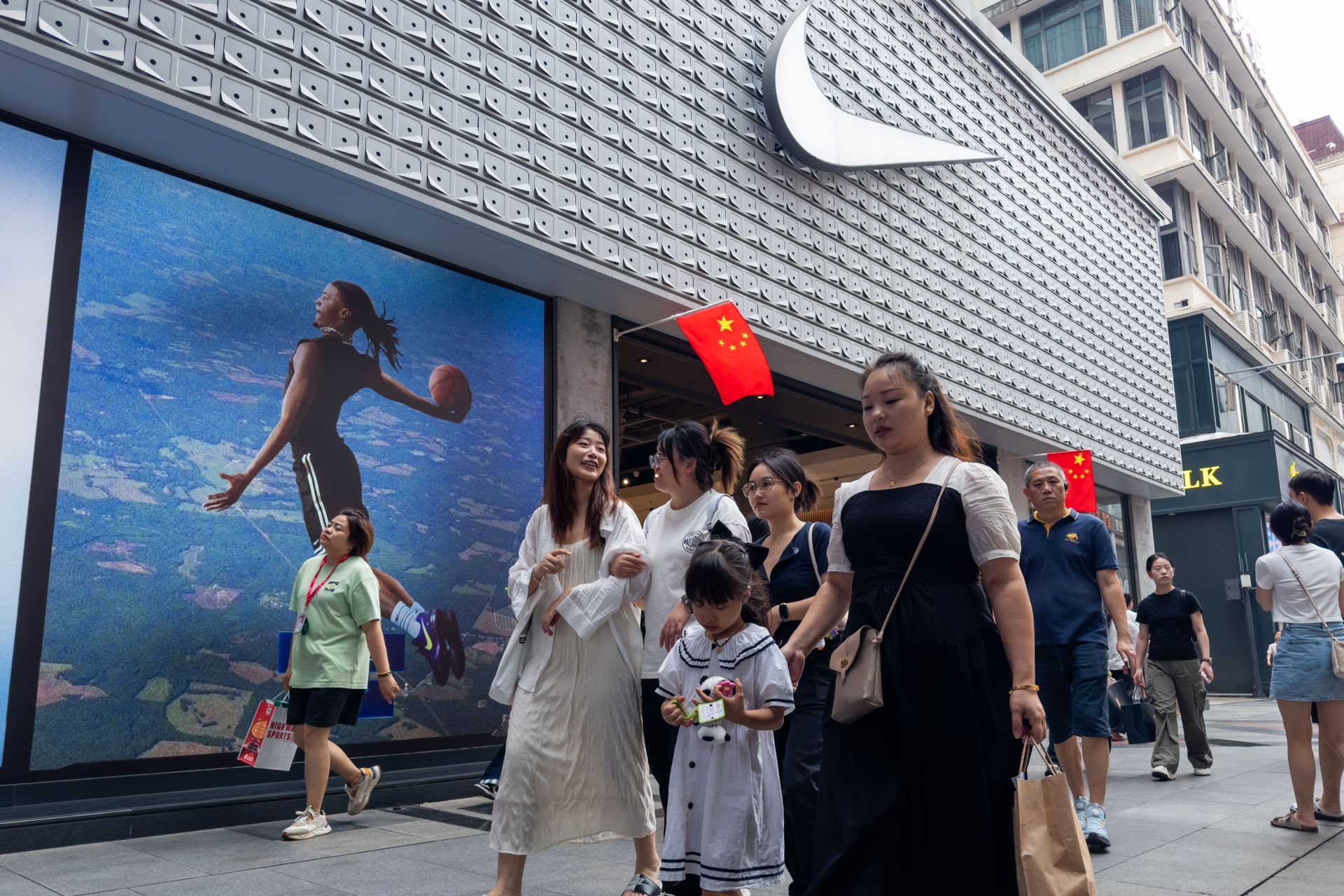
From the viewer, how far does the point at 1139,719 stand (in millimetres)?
8500

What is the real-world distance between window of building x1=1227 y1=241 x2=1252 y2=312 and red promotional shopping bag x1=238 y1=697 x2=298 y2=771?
29463 mm

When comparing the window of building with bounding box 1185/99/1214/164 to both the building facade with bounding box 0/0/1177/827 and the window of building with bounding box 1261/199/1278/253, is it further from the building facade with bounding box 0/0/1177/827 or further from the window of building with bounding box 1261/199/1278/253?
the building facade with bounding box 0/0/1177/827

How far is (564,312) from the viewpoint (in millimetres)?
9039

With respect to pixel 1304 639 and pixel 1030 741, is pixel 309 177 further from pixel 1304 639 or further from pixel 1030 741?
pixel 1304 639

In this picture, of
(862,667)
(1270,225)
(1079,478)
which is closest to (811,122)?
(1079,478)

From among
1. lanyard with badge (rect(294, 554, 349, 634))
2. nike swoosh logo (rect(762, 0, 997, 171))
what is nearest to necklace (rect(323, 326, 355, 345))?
lanyard with badge (rect(294, 554, 349, 634))

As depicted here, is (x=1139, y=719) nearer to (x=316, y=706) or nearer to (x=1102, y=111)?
(x=316, y=706)

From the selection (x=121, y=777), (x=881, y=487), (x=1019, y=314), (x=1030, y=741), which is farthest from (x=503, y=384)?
(x=1019, y=314)

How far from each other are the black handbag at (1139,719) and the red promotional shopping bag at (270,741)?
6682 millimetres

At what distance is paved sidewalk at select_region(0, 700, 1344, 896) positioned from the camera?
4090 millimetres

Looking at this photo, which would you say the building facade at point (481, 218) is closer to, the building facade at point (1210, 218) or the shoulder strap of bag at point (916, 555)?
the shoulder strap of bag at point (916, 555)

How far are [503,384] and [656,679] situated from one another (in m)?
4.96

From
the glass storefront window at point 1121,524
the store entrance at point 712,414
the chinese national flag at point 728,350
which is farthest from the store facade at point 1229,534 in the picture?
the chinese national flag at point 728,350

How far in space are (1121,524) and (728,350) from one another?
45.6ft
